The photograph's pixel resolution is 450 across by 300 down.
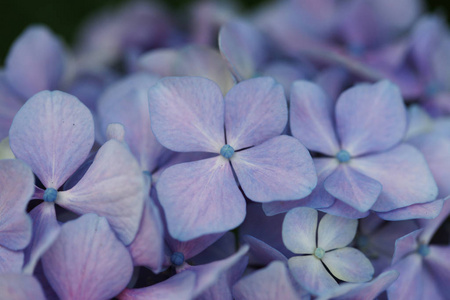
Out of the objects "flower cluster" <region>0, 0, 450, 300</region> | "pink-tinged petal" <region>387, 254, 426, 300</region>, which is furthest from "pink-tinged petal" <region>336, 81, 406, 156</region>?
"pink-tinged petal" <region>387, 254, 426, 300</region>

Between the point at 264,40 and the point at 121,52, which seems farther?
the point at 121,52

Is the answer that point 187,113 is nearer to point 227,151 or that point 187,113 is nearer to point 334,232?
point 227,151

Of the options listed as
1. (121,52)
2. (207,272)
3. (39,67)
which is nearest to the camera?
(207,272)

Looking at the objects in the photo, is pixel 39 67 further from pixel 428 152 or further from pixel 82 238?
pixel 428 152

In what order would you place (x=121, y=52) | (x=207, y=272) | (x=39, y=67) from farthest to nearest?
(x=121, y=52), (x=39, y=67), (x=207, y=272)

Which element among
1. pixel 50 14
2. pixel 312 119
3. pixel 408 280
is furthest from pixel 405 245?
pixel 50 14

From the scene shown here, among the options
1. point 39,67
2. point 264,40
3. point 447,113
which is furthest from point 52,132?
point 447,113

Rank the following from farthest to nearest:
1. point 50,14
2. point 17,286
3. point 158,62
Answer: point 50,14
point 158,62
point 17,286
